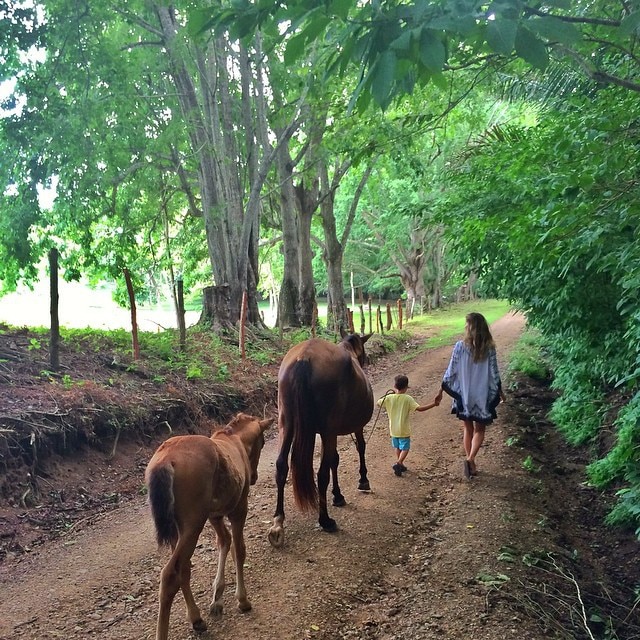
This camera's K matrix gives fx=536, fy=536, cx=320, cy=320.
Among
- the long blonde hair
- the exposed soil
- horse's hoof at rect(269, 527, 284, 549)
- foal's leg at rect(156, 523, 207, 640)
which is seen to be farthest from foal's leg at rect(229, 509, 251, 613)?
the long blonde hair

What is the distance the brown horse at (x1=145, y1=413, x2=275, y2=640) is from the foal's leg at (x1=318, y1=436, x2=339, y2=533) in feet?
4.37

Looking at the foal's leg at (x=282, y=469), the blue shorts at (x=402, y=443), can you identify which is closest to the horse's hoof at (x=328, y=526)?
the foal's leg at (x=282, y=469)

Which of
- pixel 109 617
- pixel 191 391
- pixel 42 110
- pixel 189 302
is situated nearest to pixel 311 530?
pixel 109 617

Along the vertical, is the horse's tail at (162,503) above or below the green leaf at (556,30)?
below

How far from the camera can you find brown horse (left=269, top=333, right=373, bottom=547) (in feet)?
16.8

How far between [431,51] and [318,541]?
176 inches

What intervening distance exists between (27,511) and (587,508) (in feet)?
20.6

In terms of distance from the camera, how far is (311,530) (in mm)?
5309

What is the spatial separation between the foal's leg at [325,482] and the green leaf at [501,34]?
435 cm

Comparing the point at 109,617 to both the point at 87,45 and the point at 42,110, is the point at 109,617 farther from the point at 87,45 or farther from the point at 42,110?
the point at 87,45

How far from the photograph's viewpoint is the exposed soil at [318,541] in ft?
12.8

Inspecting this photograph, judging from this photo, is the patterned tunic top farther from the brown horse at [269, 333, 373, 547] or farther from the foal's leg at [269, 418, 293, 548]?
the foal's leg at [269, 418, 293, 548]

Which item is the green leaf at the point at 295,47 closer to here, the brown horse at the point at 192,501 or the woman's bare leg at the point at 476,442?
the brown horse at the point at 192,501

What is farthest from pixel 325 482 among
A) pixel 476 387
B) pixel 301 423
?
pixel 476 387
